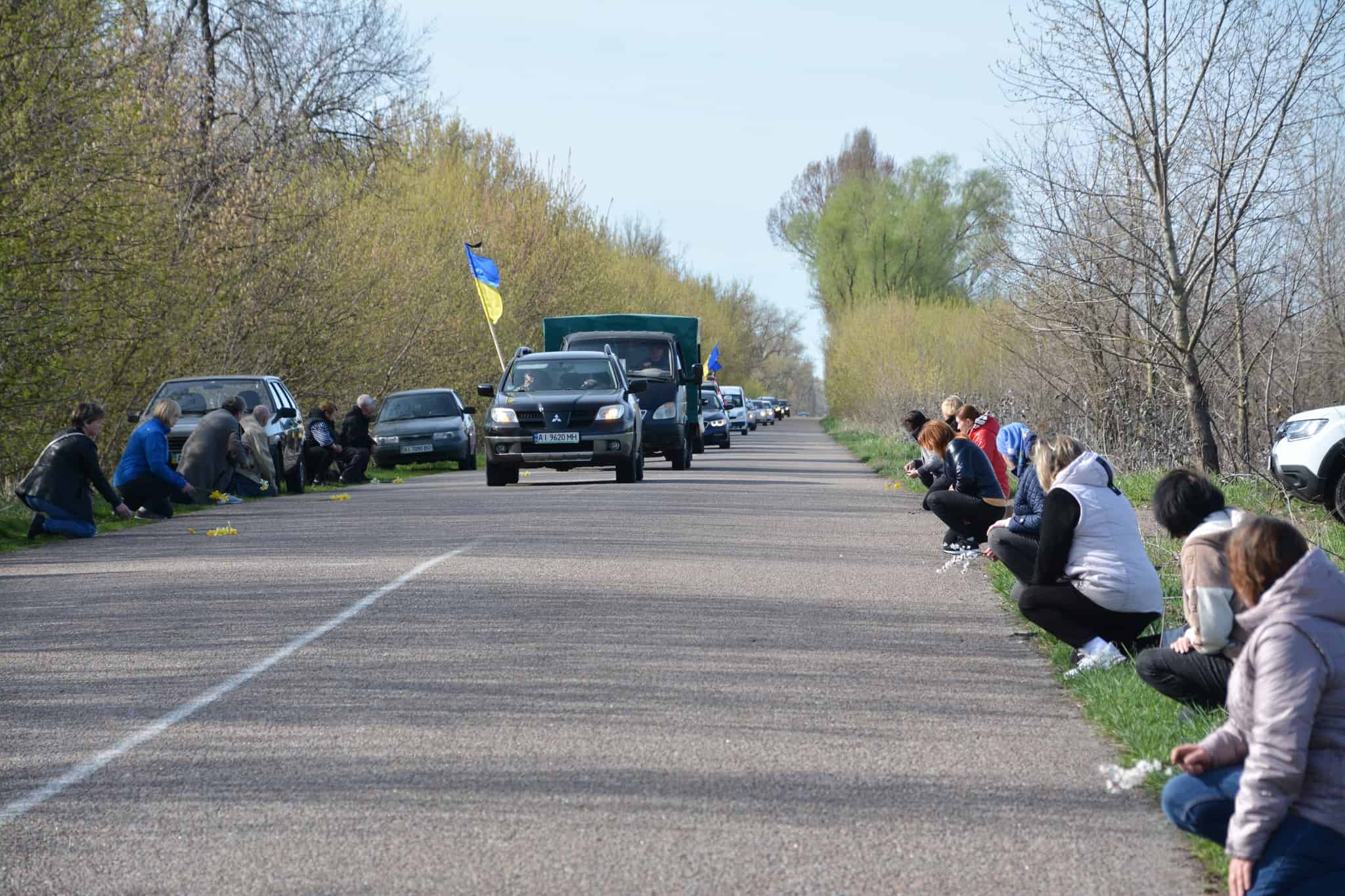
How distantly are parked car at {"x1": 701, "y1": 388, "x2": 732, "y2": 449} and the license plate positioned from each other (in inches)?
872

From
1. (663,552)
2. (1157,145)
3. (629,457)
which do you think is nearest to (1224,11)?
(1157,145)

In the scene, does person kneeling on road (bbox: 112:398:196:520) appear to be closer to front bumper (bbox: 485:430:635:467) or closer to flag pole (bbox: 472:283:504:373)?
front bumper (bbox: 485:430:635:467)

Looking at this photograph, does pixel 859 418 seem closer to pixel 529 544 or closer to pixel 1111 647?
pixel 529 544

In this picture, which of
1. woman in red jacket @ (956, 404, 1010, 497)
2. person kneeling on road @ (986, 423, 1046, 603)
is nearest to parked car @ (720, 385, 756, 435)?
woman in red jacket @ (956, 404, 1010, 497)

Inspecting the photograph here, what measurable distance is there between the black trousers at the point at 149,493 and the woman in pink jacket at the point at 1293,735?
652 inches

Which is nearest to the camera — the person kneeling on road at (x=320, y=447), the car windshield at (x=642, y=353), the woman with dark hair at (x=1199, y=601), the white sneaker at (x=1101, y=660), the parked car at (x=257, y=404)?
the woman with dark hair at (x=1199, y=601)

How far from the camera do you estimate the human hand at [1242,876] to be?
4.40 m

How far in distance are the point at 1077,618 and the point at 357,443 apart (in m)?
21.2

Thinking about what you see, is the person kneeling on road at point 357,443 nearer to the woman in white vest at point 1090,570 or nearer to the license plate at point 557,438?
the license plate at point 557,438

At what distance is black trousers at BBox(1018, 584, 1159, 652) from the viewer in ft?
28.0

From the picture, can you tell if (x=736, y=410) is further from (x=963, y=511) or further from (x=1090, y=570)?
(x=1090, y=570)

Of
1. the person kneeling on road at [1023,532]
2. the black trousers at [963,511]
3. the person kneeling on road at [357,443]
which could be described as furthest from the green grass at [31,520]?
the person kneeling on road at [1023,532]

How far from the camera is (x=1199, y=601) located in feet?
20.2

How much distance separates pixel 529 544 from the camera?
15.0 meters
